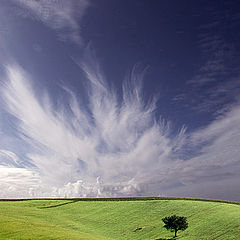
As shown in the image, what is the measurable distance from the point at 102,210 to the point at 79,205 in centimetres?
1907

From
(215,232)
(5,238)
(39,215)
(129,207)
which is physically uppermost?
(129,207)

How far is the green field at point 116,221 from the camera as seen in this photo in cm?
5166

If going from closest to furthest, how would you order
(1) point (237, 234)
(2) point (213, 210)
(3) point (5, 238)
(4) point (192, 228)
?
(3) point (5, 238) < (1) point (237, 234) < (4) point (192, 228) < (2) point (213, 210)

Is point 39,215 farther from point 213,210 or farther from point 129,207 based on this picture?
point 213,210

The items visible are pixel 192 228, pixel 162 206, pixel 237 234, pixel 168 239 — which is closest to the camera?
pixel 237 234

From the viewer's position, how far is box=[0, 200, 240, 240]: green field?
51.7 m

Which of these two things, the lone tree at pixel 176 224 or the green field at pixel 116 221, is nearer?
the green field at pixel 116 221

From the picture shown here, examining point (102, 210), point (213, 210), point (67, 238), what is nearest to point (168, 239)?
point (67, 238)

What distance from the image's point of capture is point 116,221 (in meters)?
80.1

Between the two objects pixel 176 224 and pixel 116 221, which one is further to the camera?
pixel 116 221

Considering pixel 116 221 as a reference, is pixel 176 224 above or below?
below

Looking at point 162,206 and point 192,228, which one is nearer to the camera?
point 192,228

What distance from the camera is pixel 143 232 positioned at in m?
65.5

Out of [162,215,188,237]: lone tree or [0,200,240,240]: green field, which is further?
[162,215,188,237]: lone tree
